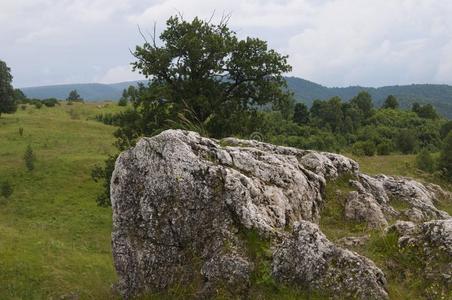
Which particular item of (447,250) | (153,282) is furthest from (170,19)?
(447,250)

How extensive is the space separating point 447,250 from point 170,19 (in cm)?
2346

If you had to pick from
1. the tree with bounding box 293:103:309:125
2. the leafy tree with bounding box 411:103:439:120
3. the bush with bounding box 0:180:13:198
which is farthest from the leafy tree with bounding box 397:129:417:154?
Answer: the bush with bounding box 0:180:13:198

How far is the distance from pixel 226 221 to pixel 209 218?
537 mm

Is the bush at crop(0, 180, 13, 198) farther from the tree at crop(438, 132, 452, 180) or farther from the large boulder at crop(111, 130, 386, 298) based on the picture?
the tree at crop(438, 132, 452, 180)

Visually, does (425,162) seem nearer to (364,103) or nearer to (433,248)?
(433,248)

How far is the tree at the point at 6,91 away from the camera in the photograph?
2548 inches

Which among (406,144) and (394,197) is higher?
(394,197)

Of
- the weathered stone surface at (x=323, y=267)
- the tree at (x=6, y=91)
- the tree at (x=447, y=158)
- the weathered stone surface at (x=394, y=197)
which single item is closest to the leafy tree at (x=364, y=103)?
the tree at (x=447, y=158)

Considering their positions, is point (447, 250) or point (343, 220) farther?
point (343, 220)

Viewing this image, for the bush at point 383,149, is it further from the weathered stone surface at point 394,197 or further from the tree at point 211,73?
the weathered stone surface at point 394,197

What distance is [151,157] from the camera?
14961mm

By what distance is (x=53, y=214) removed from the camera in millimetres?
36844

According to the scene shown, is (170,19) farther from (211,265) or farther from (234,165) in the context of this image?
(211,265)

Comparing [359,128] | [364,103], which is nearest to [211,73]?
[359,128]
